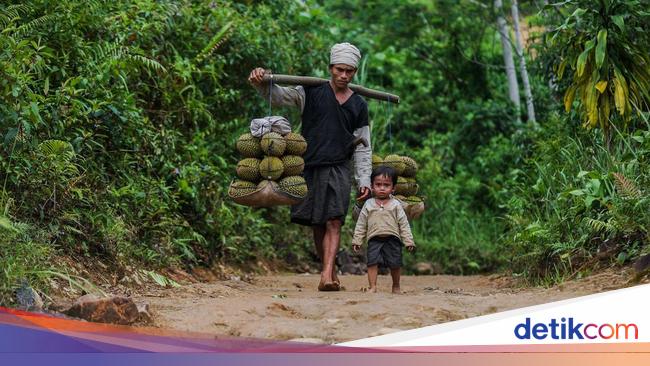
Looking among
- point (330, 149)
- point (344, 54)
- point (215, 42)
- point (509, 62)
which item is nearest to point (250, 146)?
point (330, 149)

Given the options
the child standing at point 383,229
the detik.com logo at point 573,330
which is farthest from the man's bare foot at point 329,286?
the detik.com logo at point 573,330

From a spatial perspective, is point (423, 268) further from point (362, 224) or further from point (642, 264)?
point (642, 264)

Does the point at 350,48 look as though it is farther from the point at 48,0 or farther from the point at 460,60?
the point at 460,60

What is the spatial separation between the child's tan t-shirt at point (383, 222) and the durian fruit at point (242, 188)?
2.91ft

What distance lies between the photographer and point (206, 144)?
10.2m

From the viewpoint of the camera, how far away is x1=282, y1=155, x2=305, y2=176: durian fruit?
748 centimetres

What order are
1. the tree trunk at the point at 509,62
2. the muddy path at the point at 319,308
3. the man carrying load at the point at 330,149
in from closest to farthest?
the muddy path at the point at 319,308 → the man carrying load at the point at 330,149 → the tree trunk at the point at 509,62

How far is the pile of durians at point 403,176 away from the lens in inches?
333

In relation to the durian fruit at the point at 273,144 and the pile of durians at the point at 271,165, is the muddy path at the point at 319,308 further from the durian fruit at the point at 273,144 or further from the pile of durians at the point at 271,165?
the durian fruit at the point at 273,144

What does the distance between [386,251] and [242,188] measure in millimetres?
1196

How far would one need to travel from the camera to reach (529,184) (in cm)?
1062

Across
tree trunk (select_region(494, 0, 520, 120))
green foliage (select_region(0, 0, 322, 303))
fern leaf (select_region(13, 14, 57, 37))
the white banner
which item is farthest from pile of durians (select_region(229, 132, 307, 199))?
tree trunk (select_region(494, 0, 520, 120))

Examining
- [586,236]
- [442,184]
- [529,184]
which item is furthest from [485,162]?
[586,236]

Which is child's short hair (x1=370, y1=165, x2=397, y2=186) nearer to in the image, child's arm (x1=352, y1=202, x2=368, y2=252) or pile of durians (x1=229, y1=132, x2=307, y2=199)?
child's arm (x1=352, y1=202, x2=368, y2=252)
